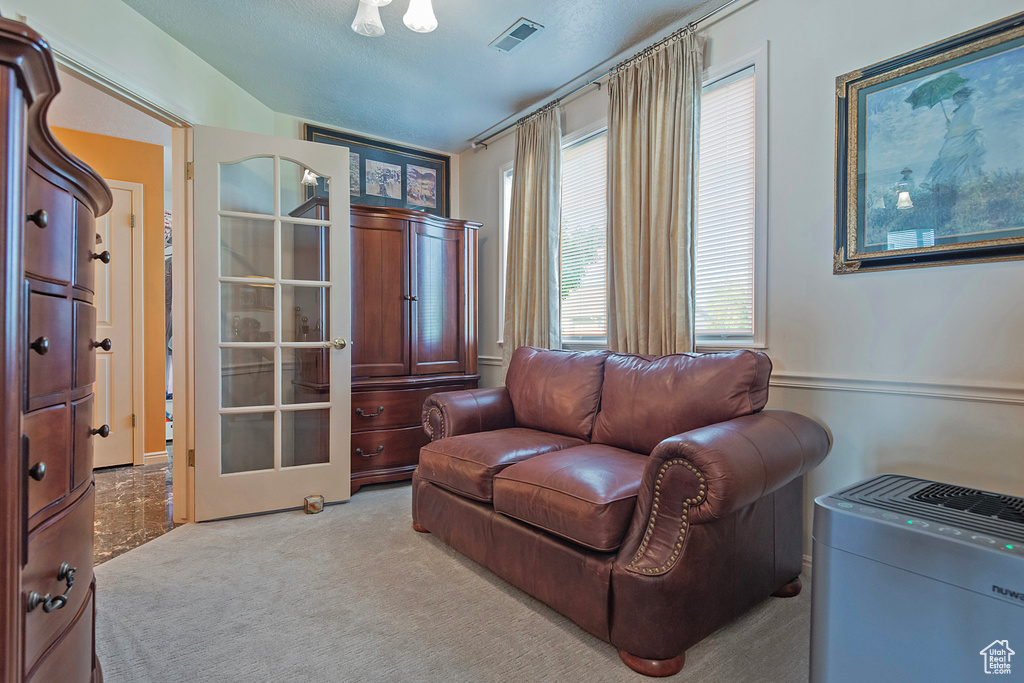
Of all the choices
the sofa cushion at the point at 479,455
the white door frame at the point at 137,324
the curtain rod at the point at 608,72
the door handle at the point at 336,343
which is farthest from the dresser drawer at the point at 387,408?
the white door frame at the point at 137,324

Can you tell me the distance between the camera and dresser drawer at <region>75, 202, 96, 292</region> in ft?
3.48

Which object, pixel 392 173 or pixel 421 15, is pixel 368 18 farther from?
pixel 392 173

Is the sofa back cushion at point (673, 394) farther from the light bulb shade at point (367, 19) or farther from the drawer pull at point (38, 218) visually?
the drawer pull at point (38, 218)

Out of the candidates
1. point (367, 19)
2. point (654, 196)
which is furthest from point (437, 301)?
point (367, 19)

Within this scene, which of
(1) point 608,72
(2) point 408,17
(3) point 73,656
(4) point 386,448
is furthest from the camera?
(4) point 386,448

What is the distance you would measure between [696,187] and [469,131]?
2121 millimetres

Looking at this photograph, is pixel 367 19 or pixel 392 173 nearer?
pixel 367 19

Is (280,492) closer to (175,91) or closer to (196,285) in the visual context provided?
(196,285)

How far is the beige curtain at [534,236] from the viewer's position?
3.23 metres

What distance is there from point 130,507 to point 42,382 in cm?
265

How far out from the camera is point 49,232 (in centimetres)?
92

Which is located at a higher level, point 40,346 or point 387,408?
point 40,346

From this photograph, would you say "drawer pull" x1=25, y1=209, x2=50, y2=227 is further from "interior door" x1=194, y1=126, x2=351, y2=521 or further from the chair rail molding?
the chair rail molding

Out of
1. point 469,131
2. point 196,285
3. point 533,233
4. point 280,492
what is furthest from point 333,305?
point 469,131
